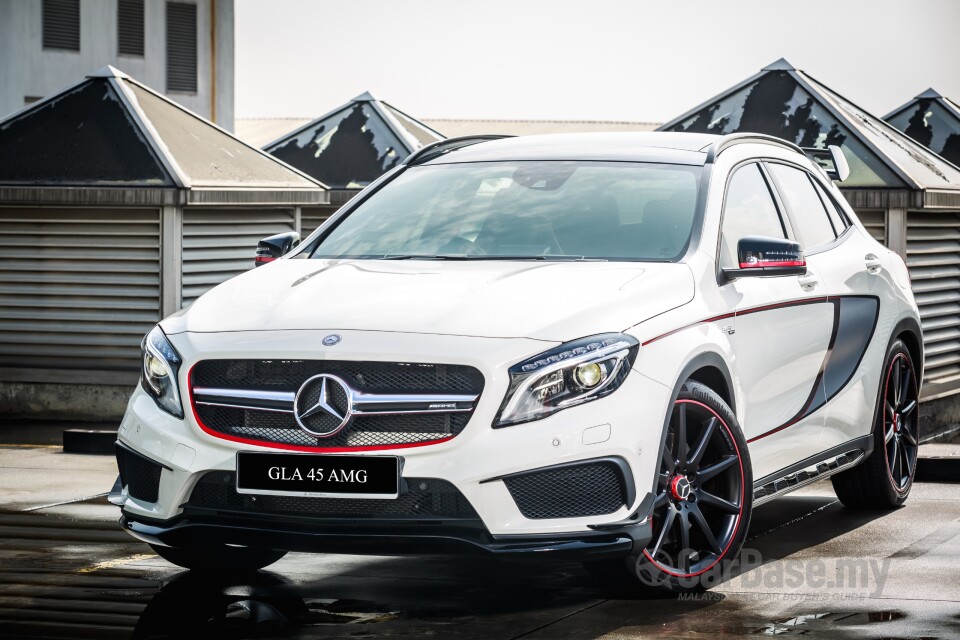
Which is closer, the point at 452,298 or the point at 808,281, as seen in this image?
the point at 452,298

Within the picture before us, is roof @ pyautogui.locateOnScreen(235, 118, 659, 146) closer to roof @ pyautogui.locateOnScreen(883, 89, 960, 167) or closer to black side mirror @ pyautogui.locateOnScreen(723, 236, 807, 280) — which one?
roof @ pyautogui.locateOnScreen(883, 89, 960, 167)

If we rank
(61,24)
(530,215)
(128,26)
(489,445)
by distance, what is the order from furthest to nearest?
(128,26) → (61,24) → (530,215) → (489,445)

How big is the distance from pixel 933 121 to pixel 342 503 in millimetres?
12923

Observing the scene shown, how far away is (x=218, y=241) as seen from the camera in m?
12.6

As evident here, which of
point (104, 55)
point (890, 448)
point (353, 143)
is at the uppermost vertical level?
point (104, 55)

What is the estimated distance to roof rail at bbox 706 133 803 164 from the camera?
22.3 feet

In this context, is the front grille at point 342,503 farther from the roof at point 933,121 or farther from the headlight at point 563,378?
the roof at point 933,121

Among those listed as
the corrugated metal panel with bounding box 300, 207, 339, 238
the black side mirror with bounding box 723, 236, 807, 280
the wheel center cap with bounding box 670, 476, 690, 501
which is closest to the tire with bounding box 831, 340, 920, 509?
the black side mirror with bounding box 723, 236, 807, 280

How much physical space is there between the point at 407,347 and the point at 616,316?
73cm

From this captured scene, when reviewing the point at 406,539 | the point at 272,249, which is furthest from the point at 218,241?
the point at 406,539

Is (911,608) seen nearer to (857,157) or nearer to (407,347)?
(407,347)

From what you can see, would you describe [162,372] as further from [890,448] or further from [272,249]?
[890,448]

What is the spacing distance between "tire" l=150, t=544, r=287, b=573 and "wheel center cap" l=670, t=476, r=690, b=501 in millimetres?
1746

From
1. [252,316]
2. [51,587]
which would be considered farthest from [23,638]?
[252,316]
